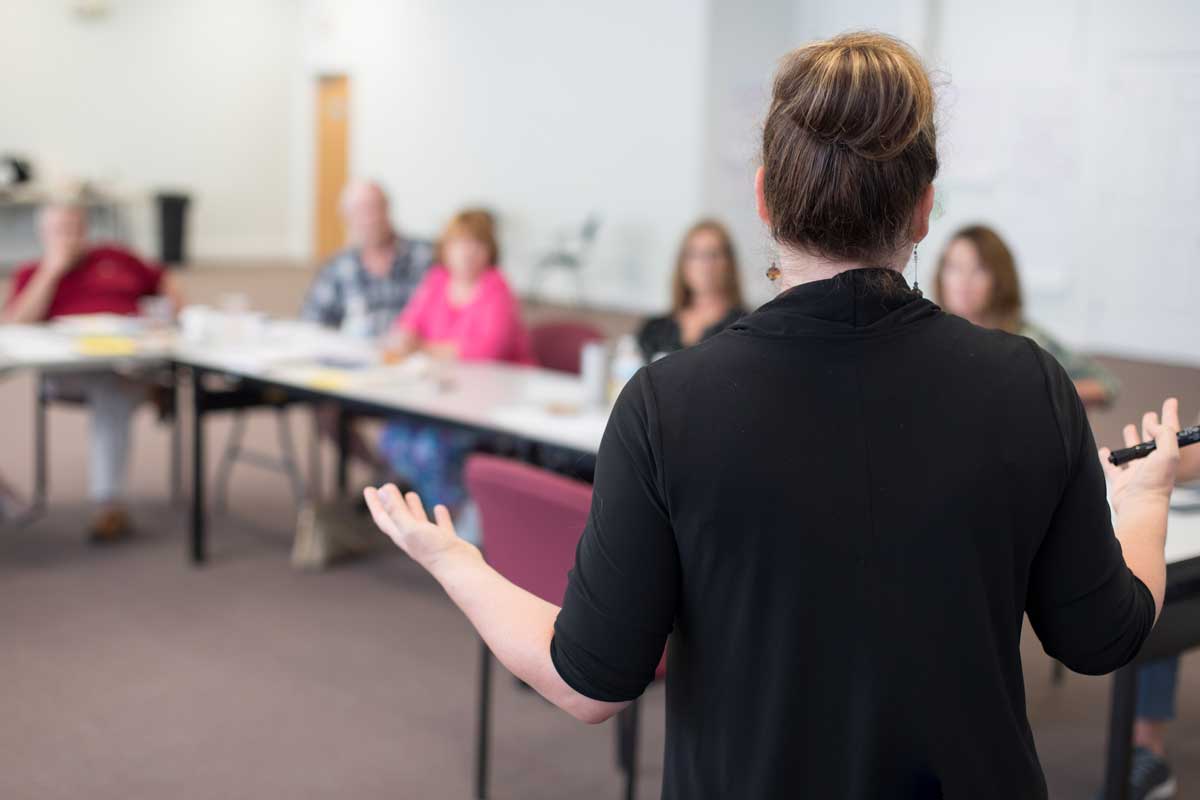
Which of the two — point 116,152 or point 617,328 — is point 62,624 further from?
point 116,152

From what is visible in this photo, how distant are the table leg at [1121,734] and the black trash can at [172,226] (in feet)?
40.8

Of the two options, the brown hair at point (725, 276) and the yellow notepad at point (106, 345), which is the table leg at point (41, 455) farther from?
the brown hair at point (725, 276)

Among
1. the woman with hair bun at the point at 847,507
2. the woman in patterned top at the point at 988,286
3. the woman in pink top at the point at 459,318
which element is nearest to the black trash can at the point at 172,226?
the woman in pink top at the point at 459,318

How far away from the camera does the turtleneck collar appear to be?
103 centimetres

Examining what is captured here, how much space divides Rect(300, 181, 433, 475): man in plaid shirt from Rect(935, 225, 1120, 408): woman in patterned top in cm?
217

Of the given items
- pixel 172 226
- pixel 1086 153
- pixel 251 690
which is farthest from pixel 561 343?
pixel 172 226

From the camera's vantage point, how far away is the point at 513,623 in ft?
3.75

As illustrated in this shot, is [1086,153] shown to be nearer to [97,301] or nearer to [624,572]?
[97,301]

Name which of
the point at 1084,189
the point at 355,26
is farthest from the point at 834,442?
the point at 355,26

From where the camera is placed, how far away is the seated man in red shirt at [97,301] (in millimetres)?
4477

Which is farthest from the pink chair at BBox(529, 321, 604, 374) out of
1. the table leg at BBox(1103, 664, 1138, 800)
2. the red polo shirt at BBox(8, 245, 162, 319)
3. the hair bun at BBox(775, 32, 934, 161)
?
the hair bun at BBox(775, 32, 934, 161)

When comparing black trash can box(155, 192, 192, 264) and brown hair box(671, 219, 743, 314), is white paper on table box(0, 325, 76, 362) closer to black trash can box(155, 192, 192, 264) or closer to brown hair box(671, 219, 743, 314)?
brown hair box(671, 219, 743, 314)

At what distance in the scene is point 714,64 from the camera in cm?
966

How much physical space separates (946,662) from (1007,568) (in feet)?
0.29
